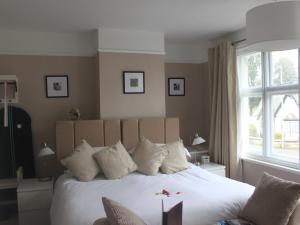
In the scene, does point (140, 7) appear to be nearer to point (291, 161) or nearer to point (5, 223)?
point (291, 161)

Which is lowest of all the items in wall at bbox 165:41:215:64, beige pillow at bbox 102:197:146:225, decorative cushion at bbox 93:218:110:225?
decorative cushion at bbox 93:218:110:225

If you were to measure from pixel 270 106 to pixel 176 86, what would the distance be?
1.59 meters

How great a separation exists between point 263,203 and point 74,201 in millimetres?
1577

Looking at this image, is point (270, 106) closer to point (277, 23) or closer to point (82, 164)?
point (277, 23)

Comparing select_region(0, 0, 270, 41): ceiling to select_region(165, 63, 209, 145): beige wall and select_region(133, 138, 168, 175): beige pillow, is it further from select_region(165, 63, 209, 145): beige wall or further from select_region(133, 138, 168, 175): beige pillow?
select_region(133, 138, 168, 175): beige pillow

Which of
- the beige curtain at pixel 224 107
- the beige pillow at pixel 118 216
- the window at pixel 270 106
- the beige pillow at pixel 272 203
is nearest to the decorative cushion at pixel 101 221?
the beige pillow at pixel 118 216

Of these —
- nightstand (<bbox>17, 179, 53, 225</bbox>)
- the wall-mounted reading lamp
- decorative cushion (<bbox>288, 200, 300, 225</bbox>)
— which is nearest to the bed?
nightstand (<bbox>17, 179, 53, 225</bbox>)

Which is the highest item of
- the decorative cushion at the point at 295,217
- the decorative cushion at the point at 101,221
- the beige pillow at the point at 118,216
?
the beige pillow at the point at 118,216

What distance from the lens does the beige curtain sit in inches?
167

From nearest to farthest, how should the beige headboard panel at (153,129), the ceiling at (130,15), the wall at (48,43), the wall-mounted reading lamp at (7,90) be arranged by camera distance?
the ceiling at (130,15), the wall-mounted reading lamp at (7,90), the wall at (48,43), the beige headboard panel at (153,129)

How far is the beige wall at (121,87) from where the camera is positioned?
4137 mm

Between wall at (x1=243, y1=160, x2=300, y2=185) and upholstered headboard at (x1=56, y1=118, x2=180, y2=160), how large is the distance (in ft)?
3.66

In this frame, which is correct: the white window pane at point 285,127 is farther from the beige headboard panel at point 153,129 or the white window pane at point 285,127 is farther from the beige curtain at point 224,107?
the beige headboard panel at point 153,129

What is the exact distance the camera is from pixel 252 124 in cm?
428
